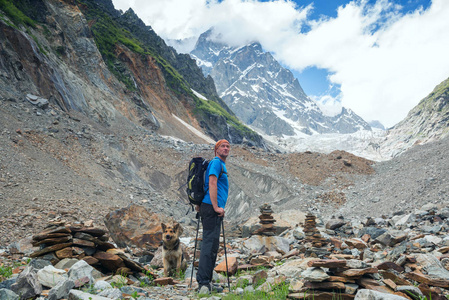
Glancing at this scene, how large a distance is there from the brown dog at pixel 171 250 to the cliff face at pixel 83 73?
18.9 metres

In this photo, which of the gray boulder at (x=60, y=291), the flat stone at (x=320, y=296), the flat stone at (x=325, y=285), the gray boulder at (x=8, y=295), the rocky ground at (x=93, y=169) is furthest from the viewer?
the rocky ground at (x=93, y=169)

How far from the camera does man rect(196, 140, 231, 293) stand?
4824mm

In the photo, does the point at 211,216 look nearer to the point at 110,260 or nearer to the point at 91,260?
the point at 110,260

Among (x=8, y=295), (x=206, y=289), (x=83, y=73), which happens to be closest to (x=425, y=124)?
(x=83, y=73)

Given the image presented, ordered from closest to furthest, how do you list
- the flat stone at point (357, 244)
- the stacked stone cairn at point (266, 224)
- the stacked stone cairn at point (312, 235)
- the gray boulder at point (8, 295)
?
the gray boulder at point (8, 295), the flat stone at point (357, 244), the stacked stone cairn at point (312, 235), the stacked stone cairn at point (266, 224)

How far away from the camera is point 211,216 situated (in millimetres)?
5004

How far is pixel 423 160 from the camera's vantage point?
21500 millimetres

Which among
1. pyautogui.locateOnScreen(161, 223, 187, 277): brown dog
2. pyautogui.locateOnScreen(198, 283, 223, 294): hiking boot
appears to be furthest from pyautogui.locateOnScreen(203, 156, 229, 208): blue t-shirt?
pyautogui.locateOnScreen(161, 223, 187, 277): brown dog

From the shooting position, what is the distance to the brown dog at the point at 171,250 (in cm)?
601

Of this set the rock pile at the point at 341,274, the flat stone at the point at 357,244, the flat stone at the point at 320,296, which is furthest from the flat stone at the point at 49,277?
the flat stone at the point at 357,244

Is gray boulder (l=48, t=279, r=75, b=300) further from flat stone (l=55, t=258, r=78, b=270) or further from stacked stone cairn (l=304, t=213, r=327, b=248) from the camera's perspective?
stacked stone cairn (l=304, t=213, r=327, b=248)

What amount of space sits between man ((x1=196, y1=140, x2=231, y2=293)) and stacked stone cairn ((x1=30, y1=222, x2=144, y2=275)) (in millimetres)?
1682

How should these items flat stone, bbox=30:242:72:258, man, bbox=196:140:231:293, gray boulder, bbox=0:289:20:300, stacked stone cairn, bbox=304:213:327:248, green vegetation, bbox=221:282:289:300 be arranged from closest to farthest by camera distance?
1. gray boulder, bbox=0:289:20:300
2. green vegetation, bbox=221:282:289:300
3. man, bbox=196:140:231:293
4. flat stone, bbox=30:242:72:258
5. stacked stone cairn, bbox=304:213:327:248

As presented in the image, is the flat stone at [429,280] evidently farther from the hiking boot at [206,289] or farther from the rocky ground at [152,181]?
the hiking boot at [206,289]
